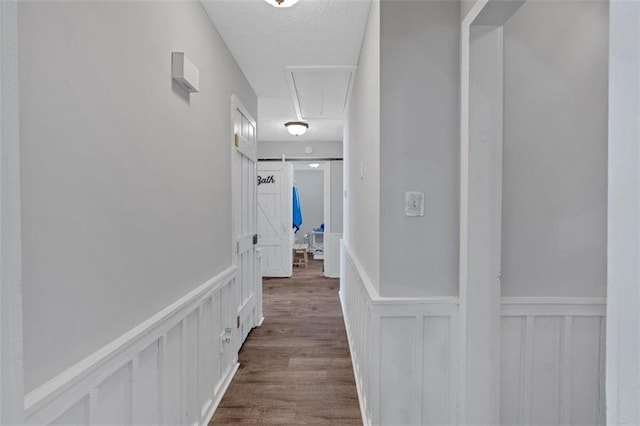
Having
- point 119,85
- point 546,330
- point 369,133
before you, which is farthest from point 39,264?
point 546,330

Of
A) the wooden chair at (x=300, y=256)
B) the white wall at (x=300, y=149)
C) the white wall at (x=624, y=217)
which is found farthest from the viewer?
the wooden chair at (x=300, y=256)

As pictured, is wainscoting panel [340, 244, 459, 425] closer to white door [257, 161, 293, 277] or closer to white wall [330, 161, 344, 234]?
white wall [330, 161, 344, 234]

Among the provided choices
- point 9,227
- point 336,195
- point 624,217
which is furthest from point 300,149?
point 624,217

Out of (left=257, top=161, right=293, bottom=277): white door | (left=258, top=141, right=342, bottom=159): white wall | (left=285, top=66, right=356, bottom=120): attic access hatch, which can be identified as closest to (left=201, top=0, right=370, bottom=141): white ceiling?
(left=285, top=66, right=356, bottom=120): attic access hatch

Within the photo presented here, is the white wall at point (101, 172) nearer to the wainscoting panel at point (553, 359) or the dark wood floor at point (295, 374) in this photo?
the dark wood floor at point (295, 374)

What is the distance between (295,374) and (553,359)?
1.73 metres

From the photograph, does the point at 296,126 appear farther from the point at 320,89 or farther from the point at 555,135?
the point at 555,135

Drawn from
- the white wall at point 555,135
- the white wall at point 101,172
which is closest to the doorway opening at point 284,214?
the white wall at point 101,172

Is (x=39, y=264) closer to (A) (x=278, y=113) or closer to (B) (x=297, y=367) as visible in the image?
(B) (x=297, y=367)

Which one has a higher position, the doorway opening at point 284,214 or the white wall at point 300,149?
the white wall at point 300,149

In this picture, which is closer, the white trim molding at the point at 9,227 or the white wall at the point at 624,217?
the white wall at the point at 624,217

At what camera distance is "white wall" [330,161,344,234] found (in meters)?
6.27

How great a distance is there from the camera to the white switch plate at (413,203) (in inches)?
66.1

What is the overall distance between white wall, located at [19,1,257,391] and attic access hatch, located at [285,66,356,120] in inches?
49.0
